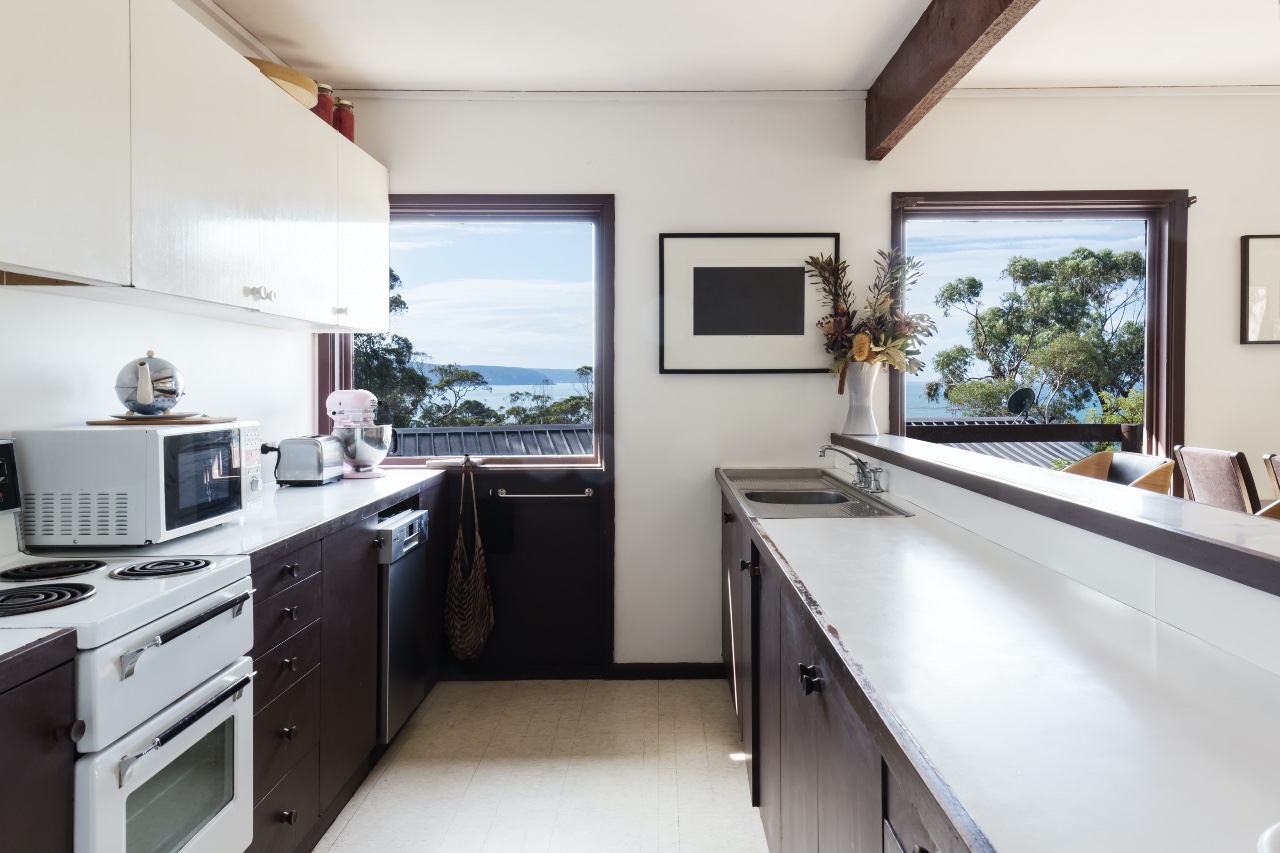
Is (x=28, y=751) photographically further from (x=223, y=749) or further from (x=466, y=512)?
(x=466, y=512)

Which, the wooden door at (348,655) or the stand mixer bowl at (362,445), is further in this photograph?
the stand mixer bowl at (362,445)

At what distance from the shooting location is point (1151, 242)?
331 centimetres

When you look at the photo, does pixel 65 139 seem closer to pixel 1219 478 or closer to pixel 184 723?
pixel 184 723

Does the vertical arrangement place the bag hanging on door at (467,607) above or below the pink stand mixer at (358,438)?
below

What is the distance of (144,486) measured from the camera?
161 cm

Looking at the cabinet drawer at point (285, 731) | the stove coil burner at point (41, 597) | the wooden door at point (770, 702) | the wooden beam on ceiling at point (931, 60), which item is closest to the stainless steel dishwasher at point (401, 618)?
the cabinet drawer at point (285, 731)

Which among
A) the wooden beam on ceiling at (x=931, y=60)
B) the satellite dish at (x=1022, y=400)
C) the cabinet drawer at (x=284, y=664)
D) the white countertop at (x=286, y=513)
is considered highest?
the wooden beam on ceiling at (x=931, y=60)

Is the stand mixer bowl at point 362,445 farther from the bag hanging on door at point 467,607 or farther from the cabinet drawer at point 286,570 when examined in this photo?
the cabinet drawer at point 286,570

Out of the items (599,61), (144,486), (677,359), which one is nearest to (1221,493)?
(677,359)

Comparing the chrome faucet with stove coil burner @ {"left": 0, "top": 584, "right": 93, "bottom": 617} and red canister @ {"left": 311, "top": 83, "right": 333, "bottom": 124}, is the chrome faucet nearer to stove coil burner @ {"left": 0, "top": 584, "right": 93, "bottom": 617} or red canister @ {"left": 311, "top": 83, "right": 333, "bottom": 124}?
stove coil burner @ {"left": 0, "top": 584, "right": 93, "bottom": 617}

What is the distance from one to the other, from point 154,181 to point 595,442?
80.0 inches

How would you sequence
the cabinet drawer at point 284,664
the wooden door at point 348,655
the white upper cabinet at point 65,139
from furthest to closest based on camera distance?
the wooden door at point 348,655, the cabinet drawer at point 284,664, the white upper cabinet at point 65,139

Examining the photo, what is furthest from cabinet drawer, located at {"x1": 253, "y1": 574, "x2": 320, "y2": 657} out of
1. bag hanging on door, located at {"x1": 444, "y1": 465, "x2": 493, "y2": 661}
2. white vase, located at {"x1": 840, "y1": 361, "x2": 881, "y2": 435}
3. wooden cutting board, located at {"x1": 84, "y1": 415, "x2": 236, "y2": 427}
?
white vase, located at {"x1": 840, "y1": 361, "x2": 881, "y2": 435}

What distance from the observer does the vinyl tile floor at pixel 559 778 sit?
6.86ft
